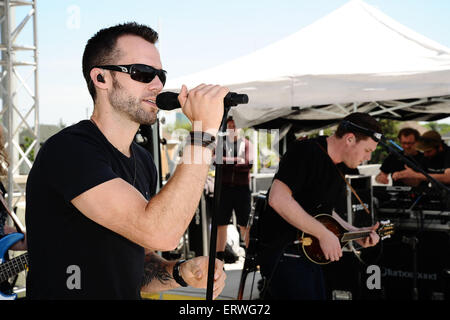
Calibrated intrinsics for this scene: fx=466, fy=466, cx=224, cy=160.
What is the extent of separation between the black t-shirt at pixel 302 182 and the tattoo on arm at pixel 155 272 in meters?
1.45

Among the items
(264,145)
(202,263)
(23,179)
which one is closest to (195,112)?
(202,263)

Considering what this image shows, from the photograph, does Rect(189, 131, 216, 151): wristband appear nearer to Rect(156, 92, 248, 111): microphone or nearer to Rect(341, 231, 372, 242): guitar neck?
Rect(156, 92, 248, 111): microphone

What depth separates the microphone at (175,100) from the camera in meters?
1.38

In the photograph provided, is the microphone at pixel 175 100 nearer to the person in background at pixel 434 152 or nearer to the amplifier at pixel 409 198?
the amplifier at pixel 409 198

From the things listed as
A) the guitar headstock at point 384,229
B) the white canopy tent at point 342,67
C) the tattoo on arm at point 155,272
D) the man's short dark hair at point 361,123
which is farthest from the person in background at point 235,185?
the tattoo on arm at point 155,272

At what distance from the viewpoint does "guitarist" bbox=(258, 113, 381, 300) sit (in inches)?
120

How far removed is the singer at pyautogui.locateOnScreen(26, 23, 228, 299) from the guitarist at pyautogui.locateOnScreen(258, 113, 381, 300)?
4.77 feet

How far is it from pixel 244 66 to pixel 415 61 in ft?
5.54

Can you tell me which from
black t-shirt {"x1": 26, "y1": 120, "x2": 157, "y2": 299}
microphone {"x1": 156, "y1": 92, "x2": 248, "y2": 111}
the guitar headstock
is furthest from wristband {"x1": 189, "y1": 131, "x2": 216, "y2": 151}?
the guitar headstock

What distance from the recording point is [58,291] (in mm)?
1454

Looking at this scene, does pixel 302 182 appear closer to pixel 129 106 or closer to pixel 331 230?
pixel 331 230

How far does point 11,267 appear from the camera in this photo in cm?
337

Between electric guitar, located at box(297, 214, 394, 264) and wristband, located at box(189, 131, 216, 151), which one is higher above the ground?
wristband, located at box(189, 131, 216, 151)
